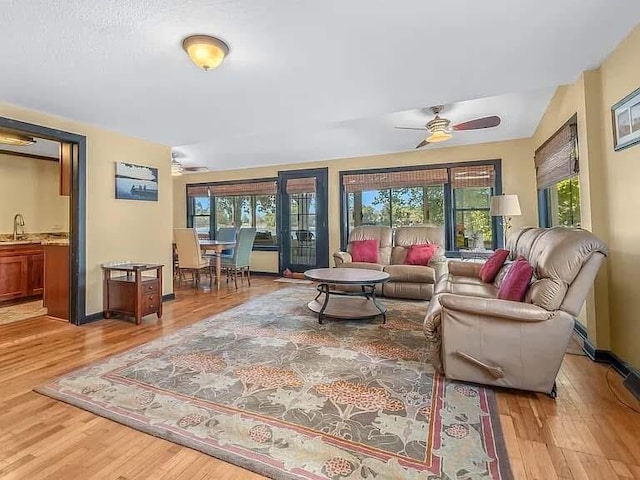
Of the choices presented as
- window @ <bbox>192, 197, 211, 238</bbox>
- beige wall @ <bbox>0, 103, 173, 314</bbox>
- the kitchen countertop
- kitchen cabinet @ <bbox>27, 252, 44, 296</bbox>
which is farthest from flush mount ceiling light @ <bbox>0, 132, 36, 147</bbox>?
window @ <bbox>192, 197, 211, 238</bbox>

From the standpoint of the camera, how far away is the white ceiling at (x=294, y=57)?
196 cm

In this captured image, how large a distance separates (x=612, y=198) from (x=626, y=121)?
0.57 meters

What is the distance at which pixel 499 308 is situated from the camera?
212 cm

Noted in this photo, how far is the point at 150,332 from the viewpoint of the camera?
136 inches

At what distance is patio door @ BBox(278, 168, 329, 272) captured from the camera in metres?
6.86

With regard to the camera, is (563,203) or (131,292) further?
(563,203)

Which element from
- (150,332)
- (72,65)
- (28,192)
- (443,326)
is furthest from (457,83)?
(28,192)

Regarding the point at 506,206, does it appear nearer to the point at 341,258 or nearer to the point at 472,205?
the point at 472,205

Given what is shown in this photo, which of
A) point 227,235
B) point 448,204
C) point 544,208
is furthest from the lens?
point 227,235

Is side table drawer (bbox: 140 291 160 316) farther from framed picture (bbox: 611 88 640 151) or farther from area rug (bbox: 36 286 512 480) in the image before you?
framed picture (bbox: 611 88 640 151)

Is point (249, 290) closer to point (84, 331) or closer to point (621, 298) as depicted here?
point (84, 331)

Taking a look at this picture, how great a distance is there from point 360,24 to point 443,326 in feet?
6.66

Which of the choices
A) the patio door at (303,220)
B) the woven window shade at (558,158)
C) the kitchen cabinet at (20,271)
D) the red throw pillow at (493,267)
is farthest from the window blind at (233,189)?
the woven window shade at (558,158)

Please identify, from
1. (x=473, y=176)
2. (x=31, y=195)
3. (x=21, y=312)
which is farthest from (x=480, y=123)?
(x=31, y=195)
